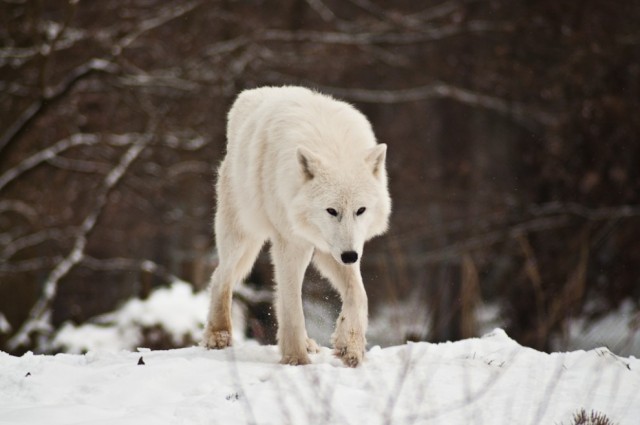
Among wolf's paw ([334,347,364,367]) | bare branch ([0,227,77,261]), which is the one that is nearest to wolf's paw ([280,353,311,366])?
wolf's paw ([334,347,364,367])

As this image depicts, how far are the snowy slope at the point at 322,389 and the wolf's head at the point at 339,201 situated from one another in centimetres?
77

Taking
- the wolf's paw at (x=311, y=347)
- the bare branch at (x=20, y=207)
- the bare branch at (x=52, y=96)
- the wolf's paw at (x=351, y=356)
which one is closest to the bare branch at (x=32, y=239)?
the bare branch at (x=20, y=207)

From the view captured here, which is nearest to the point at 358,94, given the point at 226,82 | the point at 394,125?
the point at 226,82

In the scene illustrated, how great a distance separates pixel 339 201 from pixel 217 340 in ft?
5.43

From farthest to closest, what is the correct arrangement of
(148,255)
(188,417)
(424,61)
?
(148,255), (424,61), (188,417)

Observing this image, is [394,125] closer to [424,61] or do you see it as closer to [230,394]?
[424,61]

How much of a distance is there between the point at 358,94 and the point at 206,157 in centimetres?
287

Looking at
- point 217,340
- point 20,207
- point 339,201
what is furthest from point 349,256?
point 20,207

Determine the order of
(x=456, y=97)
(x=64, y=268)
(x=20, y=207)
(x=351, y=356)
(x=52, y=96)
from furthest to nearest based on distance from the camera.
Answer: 1. (x=456, y=97)
2. (x=20, y=207)
3. (x=64, y=268)
4. (x=52, y=96)
5. (x=351, y=356)

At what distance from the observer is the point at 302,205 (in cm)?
516

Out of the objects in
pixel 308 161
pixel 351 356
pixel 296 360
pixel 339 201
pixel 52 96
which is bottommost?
pixel 52 96

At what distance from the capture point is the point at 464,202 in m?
17.1

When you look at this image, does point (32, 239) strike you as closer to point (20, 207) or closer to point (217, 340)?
point (20, 207)

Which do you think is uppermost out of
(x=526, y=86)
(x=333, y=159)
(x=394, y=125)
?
(x=333, y=159)
